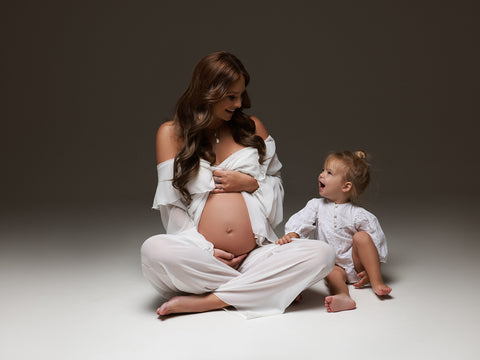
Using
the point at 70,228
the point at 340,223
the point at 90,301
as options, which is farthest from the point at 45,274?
the point at 340,223

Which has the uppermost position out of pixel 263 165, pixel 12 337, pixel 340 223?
pixel 263 165

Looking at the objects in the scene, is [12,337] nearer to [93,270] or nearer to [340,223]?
[93,270]

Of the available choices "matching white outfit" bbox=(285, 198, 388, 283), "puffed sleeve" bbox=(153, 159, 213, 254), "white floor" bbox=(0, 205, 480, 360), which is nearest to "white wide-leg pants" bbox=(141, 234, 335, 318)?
"white floor" bbox=(0, 205, 480, 360)

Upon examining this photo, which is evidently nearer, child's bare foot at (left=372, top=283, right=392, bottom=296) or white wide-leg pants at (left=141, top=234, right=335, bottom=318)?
white wide-leg pants at (left=141, top=234, right=335, bottom=318)

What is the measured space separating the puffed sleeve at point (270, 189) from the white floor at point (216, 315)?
504 millimetres

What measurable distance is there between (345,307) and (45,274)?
1.96m

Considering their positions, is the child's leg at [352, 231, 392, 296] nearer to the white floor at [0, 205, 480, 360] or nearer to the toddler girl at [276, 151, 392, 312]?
the toddler girl at [276, 151, 392, 312]

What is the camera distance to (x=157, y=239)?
345cm

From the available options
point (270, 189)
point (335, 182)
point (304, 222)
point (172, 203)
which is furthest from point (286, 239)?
point (172, 203)

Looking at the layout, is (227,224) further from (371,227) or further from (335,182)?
(371,227)

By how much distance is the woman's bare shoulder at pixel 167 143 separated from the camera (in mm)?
3770

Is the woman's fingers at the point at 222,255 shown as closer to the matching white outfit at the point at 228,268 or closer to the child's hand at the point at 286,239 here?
the matching white outfit at the point at 228,268

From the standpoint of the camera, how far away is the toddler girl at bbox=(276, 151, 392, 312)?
3738 mm

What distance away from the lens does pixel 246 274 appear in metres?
3.54
